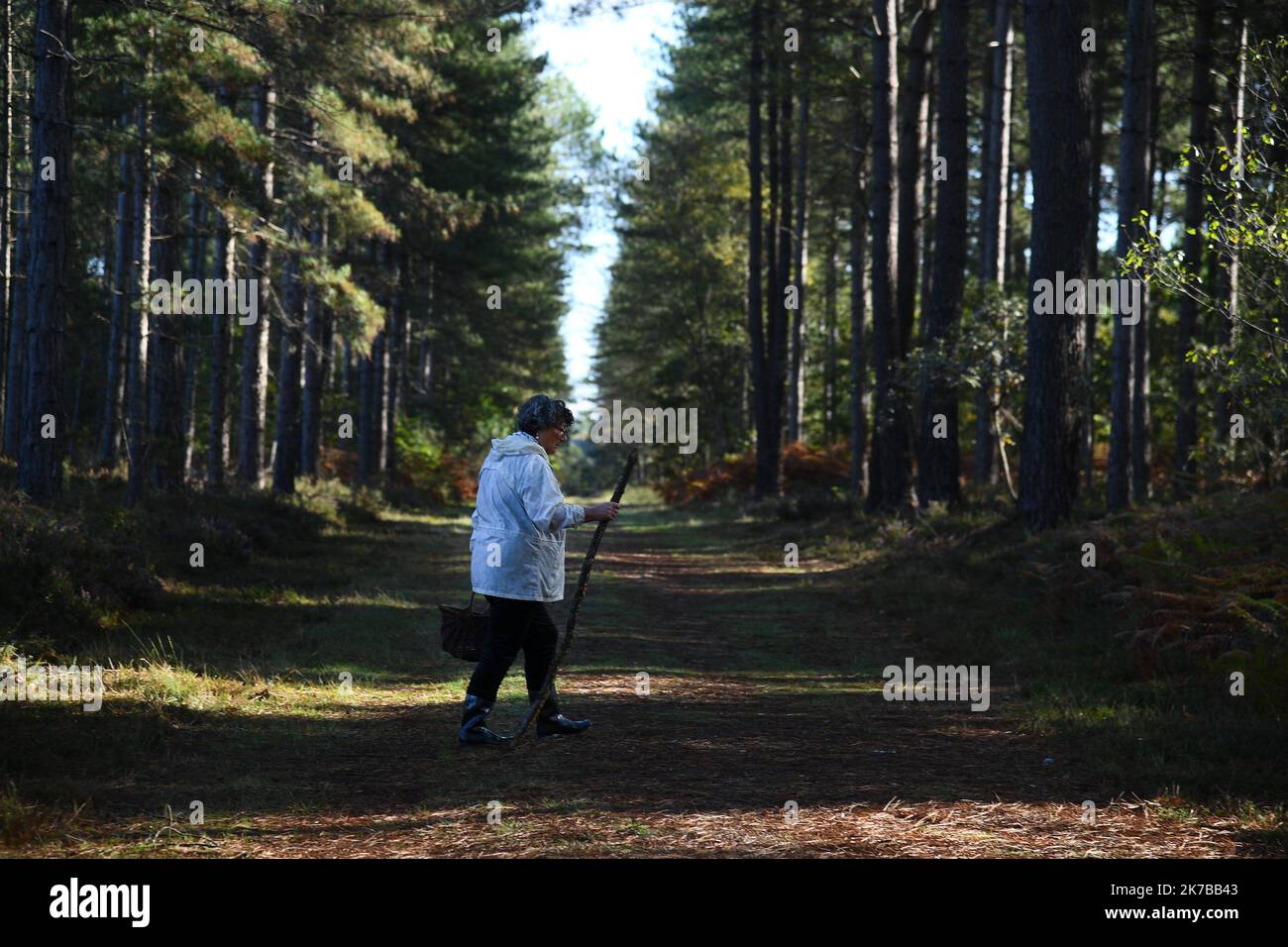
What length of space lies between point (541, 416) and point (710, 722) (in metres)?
2.54

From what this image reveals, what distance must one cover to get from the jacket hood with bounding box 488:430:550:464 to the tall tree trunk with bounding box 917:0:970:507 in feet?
43.4

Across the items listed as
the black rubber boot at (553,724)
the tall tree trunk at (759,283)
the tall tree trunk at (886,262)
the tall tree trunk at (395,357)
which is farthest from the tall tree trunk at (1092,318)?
the tall tree trunk at (395,357)

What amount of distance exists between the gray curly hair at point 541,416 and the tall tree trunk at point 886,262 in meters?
15.3

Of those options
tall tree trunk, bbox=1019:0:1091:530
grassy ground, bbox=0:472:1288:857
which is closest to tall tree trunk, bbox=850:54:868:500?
tall tree trunk, bbox=1019:0:1091:530

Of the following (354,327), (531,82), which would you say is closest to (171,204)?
(354,327)

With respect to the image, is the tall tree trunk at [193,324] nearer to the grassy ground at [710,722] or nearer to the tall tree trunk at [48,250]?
the tall tree trunk at [48,250]

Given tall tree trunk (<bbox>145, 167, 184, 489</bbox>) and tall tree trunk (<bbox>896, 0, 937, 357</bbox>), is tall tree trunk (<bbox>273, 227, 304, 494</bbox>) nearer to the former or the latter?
tall tree trunk (<bbox>145, 167, 184, 489</bbox>)

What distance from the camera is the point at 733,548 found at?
78.2ft

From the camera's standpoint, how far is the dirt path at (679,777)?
5.62 meters

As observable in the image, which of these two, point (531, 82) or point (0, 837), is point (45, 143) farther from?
point (531, 82)

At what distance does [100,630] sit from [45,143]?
633 cm

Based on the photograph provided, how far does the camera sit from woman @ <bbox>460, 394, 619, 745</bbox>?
24.8ft

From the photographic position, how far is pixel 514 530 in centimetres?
765

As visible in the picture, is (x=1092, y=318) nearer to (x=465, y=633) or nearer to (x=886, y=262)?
(x=886, y=262)
